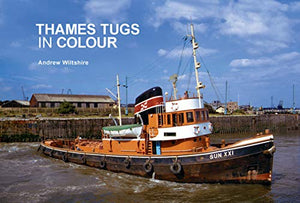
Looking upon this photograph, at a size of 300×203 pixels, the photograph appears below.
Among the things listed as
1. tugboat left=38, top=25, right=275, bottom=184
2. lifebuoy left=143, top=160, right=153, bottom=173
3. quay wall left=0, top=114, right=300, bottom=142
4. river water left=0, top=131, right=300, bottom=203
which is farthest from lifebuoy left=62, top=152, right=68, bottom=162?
quay wall left=0, top=114, right=300, bottom=142

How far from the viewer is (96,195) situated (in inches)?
530

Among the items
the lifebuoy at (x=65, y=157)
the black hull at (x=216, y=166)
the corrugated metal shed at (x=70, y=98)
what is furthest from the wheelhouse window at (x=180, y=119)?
the corrugated metal shed at (x=70, y=98)

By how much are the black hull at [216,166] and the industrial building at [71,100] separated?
43.6 m

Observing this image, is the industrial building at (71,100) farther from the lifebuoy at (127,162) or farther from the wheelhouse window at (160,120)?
the wheelhouse window at (160,120)

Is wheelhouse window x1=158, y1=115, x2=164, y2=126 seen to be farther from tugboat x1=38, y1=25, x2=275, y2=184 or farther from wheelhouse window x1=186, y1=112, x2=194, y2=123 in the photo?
wheelhouse window x1=186, y1=112, x2=194, y2=123

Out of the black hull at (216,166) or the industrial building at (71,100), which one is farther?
the industrial building at (71,100)

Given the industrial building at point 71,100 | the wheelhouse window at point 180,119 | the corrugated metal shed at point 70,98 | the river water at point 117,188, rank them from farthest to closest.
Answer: the corrugated metal shed at point 70,98
the industrial building at point 71,100
the wheelhouse window at point 180,119
the river water at point 117,188

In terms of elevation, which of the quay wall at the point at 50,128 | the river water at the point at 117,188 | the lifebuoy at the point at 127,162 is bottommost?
the river water at the point at 117,188

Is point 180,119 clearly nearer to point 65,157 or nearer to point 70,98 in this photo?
point 65,157

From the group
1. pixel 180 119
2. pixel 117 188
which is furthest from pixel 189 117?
pixel 117 188

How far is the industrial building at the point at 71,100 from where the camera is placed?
5512 cm

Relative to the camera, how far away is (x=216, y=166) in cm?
1391

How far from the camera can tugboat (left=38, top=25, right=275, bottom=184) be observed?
13.6 m

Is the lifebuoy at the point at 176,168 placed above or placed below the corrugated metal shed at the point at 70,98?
below
